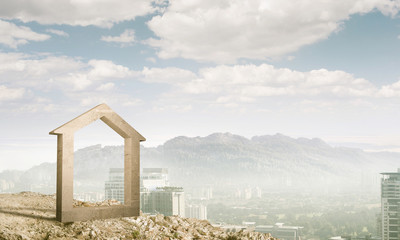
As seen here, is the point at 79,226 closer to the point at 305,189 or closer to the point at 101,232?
the point at 101,232

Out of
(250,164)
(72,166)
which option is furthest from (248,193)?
(72,166)

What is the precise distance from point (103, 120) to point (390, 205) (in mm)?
55881

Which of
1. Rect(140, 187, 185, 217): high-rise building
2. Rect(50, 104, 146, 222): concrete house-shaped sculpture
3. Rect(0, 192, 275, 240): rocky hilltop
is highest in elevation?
Rect(50, 104, 146, 222): concrete house-shaped sculpture

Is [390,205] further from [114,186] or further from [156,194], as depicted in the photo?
[114,186]

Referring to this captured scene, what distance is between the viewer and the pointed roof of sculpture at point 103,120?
1172cm

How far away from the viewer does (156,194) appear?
55375 millimetres

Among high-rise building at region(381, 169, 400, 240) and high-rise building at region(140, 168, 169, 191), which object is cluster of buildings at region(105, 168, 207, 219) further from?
high-rise building at region(381, 169, 400, 240)

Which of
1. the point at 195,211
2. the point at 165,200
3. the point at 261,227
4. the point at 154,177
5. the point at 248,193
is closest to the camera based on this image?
the point at 165,200

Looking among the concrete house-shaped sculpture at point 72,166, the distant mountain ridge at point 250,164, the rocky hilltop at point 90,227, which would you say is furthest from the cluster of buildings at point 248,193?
the concrete house-shaped sculpture at point 72,166

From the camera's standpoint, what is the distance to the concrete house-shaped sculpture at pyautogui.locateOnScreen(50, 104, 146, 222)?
11633 millimetres

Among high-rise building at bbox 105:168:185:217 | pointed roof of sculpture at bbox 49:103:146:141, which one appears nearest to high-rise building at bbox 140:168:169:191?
high-rise building at bbox 105:168:185:217

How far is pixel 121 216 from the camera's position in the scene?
12.8 meters

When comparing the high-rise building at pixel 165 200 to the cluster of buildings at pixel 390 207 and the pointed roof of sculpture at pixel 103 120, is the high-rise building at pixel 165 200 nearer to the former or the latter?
the cluster of buildings at pixel 390 207

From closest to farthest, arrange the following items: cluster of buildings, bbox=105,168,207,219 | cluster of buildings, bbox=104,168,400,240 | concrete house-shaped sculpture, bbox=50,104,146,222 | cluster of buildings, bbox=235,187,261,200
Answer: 1. concrete house-shaped sculpture, bbox=50,104,146,222
2. cluster of buildings, bbox=105,168,207,219
3. cluster of buildings, bbox=104,168,400,240
4. cluster of buildings, bbox=235,187,261,200
